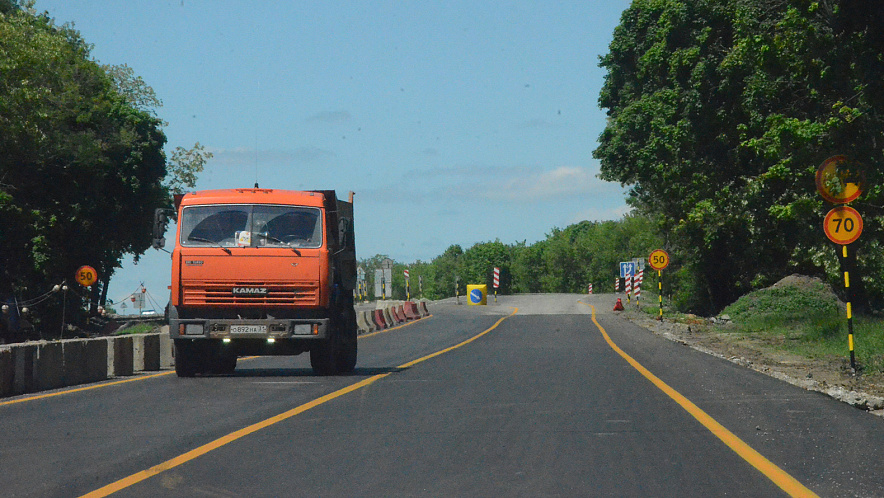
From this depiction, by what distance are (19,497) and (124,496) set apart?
2.17 ft

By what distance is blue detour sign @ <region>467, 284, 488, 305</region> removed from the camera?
230 feet

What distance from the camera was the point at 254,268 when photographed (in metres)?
15.8

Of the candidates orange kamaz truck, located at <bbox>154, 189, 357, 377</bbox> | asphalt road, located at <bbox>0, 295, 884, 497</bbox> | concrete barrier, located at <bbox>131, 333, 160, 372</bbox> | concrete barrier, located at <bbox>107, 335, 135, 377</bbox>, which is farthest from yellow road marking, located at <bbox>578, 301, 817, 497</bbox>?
concrete barrier, located at <bbox>131, 333, 160, 372</bbox>

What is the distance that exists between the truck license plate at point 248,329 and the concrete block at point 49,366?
2.70 m

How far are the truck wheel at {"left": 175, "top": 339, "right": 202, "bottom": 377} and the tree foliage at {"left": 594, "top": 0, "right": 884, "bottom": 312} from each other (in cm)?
→ 1119

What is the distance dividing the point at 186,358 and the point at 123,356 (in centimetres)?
219

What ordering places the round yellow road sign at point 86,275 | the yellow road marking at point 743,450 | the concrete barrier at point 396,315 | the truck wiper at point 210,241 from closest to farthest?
1. the yellow road marking at point 743,450
2. the truck wiper at point 210,241
3. the concrete barrier at point 396,315
4. the round yellow road sign at point 86,275

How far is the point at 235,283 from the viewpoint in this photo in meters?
15.8

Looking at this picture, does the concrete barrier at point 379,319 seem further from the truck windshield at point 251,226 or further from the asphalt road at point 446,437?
the truck windshield at point 251,226

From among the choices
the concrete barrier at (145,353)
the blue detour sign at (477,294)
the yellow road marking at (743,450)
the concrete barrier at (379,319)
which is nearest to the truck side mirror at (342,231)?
the concrete barrier at (145,353)

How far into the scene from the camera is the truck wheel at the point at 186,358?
53.6 feet

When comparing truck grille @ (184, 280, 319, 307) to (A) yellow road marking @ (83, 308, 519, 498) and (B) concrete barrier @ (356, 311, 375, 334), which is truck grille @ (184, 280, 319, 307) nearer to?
(A) yellow road marking @ (83, 308, 519, 498)

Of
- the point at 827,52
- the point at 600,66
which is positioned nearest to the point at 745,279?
the point at 600,66

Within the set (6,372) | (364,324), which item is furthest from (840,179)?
(364,324)
